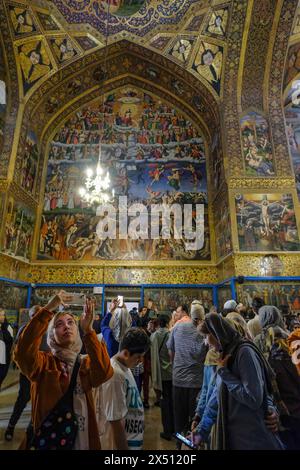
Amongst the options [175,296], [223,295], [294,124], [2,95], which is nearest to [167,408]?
[223,295]

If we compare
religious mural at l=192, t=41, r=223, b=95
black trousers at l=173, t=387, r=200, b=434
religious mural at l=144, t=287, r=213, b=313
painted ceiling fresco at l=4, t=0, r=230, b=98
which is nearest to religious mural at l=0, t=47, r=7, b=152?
painted ceiling fresco at l=4, t=0, r=230, b=98

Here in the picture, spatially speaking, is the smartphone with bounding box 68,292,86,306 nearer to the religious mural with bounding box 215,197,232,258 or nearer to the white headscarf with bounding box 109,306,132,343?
the white headscarf with bounding box 109,306,132,343

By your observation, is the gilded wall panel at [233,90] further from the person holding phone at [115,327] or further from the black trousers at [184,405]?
the black trousers at [184,405]

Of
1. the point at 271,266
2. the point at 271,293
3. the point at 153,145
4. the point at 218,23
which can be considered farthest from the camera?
the point at 153,145

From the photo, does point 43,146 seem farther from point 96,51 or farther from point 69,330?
point 69,330

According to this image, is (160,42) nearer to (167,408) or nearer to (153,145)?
(153,145)

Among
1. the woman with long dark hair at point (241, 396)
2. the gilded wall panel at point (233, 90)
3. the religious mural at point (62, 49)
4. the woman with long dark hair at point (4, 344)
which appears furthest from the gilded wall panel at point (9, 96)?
the woman with long dark hair at point (241, 396)

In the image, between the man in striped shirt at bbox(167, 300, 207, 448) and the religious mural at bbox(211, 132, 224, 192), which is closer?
the man in striped shirt at bbox(167, 300, 207, 448)

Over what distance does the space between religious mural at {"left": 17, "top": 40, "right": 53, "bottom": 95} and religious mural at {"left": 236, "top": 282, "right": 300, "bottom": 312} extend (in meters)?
12.3

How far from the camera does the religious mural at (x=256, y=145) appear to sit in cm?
1059

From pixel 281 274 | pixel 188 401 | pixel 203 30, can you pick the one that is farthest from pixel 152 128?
pixel 188 401

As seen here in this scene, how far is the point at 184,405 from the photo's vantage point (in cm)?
320

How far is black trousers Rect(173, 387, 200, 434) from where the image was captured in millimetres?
3158

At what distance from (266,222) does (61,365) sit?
9470 mm
